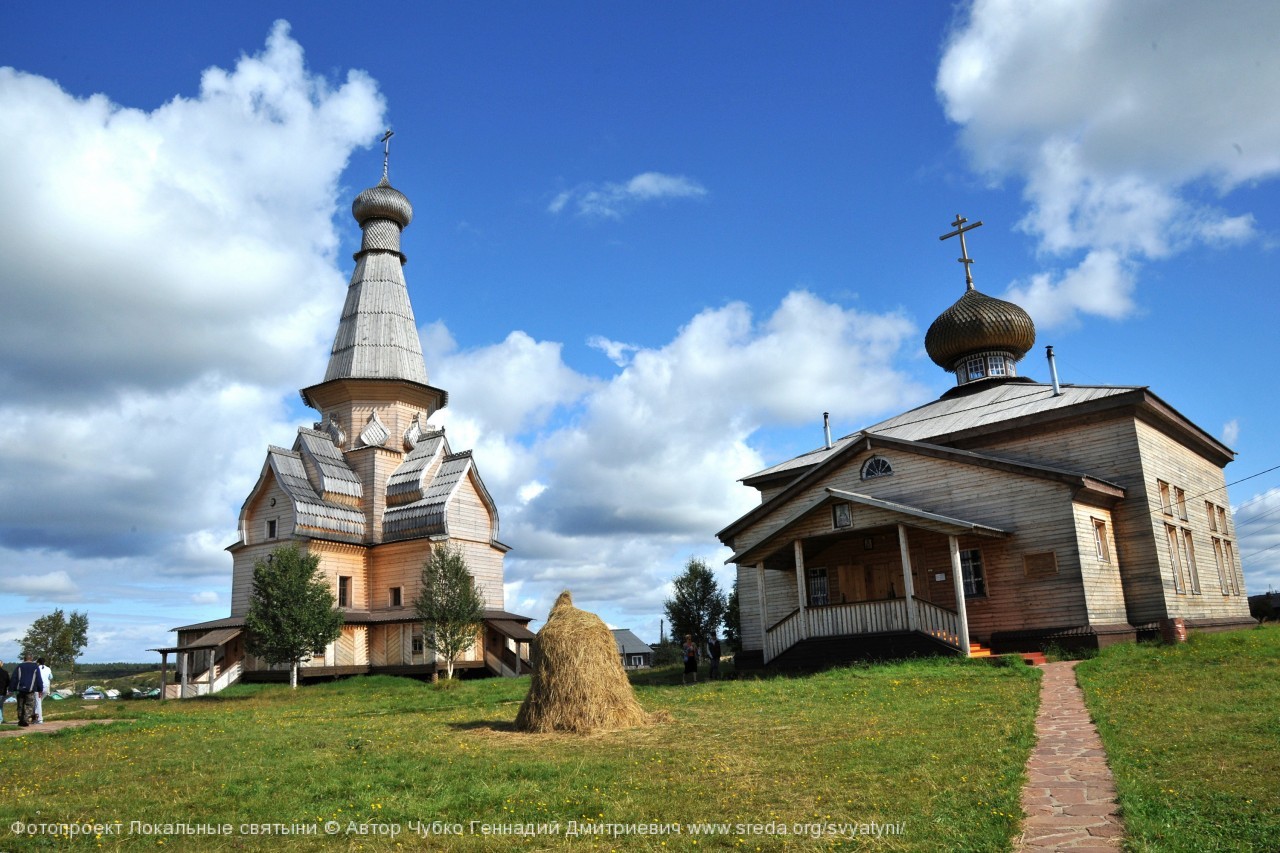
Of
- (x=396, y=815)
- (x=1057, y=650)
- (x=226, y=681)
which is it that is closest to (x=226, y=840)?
(x=396, y=815)

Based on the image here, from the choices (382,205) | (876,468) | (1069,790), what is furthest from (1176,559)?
(382,205)

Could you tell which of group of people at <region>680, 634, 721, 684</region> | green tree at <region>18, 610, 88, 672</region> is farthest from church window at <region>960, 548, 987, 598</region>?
green tree at <region>18, 610, 88, 672</region>

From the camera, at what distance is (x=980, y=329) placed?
31.7 m

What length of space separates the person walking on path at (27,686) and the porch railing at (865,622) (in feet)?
51.9

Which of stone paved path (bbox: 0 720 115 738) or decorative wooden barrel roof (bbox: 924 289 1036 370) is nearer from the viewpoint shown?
stone paved path (bbox: 0 720 115 738)

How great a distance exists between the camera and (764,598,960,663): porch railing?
806 inches

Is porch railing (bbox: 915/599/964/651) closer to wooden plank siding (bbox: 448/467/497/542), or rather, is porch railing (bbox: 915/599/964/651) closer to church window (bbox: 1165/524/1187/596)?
church window (bbox: 1165/524/1187/596)

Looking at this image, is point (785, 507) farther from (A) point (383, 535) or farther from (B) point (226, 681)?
(B) point (226, 681)

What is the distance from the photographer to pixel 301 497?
34062mm

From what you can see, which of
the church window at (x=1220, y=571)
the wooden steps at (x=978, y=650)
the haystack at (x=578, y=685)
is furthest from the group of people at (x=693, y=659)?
the church window at (x=1220, y=571)

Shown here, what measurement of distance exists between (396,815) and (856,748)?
5042 mm

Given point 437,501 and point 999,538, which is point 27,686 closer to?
point 437,501

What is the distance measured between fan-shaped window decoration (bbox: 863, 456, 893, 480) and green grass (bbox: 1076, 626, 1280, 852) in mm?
7910

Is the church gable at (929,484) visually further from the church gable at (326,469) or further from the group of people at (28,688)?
the church gable at (326,469)
